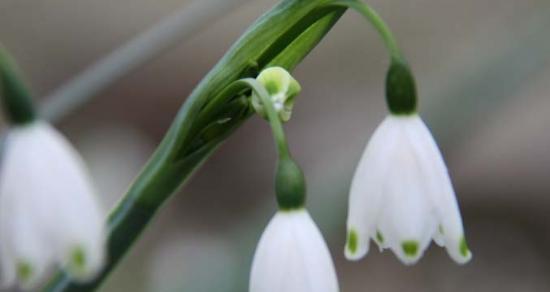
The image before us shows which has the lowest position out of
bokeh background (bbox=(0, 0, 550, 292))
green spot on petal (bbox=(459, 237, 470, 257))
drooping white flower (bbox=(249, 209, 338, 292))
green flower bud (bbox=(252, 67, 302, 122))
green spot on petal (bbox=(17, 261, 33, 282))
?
bokeh background (bbox=(0, 0, 550, 292))

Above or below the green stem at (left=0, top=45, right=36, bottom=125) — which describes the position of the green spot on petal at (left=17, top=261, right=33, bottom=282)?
below

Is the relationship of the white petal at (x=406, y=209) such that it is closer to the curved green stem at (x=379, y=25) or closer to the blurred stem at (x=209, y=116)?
the curved green stem at (x=379, y=25)

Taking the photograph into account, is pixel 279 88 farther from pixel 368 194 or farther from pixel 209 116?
pixel 368 194

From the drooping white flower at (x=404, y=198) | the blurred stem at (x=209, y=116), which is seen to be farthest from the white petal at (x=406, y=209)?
the blurred stem at (x=209, y=116)

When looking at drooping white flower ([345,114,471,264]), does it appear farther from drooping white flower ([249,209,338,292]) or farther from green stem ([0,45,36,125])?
green stem ([0,45,36,125])

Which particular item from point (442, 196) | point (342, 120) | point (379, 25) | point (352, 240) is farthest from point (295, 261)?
point (342, 120)

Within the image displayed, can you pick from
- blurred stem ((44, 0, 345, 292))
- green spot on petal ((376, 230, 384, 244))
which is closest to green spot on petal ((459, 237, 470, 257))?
green spot on petal ((376, 230, 384, 244))

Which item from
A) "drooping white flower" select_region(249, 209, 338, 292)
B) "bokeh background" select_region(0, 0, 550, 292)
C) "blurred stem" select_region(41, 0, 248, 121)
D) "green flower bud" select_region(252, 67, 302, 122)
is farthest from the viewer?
"bokeh background" select_region(0, 0, 550, 292)
